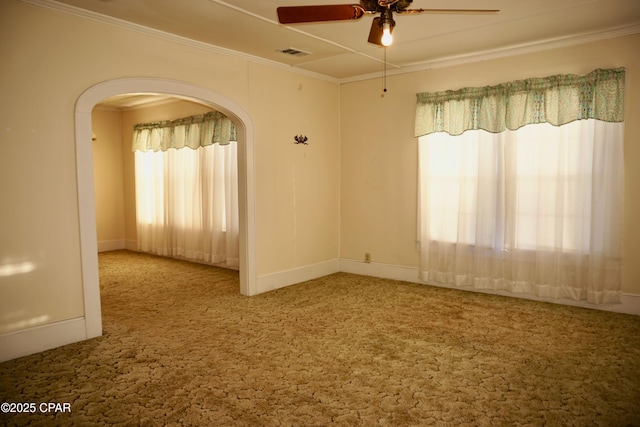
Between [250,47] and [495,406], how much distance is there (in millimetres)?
3910

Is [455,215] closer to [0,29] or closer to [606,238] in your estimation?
[606,238]

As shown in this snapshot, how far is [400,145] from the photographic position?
5.43m

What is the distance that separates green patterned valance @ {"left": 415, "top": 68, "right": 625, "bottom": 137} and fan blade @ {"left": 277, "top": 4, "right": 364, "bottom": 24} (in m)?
2.61

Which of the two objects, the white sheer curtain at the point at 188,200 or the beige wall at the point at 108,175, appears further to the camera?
the beige wall at the point at 108,175

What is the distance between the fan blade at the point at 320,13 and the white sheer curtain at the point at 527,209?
272cm

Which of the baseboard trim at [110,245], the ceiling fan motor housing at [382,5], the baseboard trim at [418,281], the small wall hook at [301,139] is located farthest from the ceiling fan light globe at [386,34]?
the baseboard trim at [110,245]

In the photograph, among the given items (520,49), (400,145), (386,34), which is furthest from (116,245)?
(520,49)

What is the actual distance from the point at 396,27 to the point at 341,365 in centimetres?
298

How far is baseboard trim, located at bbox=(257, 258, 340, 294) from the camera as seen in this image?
5059 mm

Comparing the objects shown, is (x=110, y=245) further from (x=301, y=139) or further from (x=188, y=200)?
(x=301, y=139)

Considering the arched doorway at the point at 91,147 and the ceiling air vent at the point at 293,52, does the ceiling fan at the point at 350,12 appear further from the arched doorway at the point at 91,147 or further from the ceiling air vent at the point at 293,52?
the ceiling air vent at the point at 293,52

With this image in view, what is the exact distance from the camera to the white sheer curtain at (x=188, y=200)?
20.1 ft

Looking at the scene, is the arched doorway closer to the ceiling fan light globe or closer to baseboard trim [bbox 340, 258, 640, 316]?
the ceiling fan light globe

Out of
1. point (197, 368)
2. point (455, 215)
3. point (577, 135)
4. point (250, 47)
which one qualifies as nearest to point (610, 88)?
point (577, 135)
